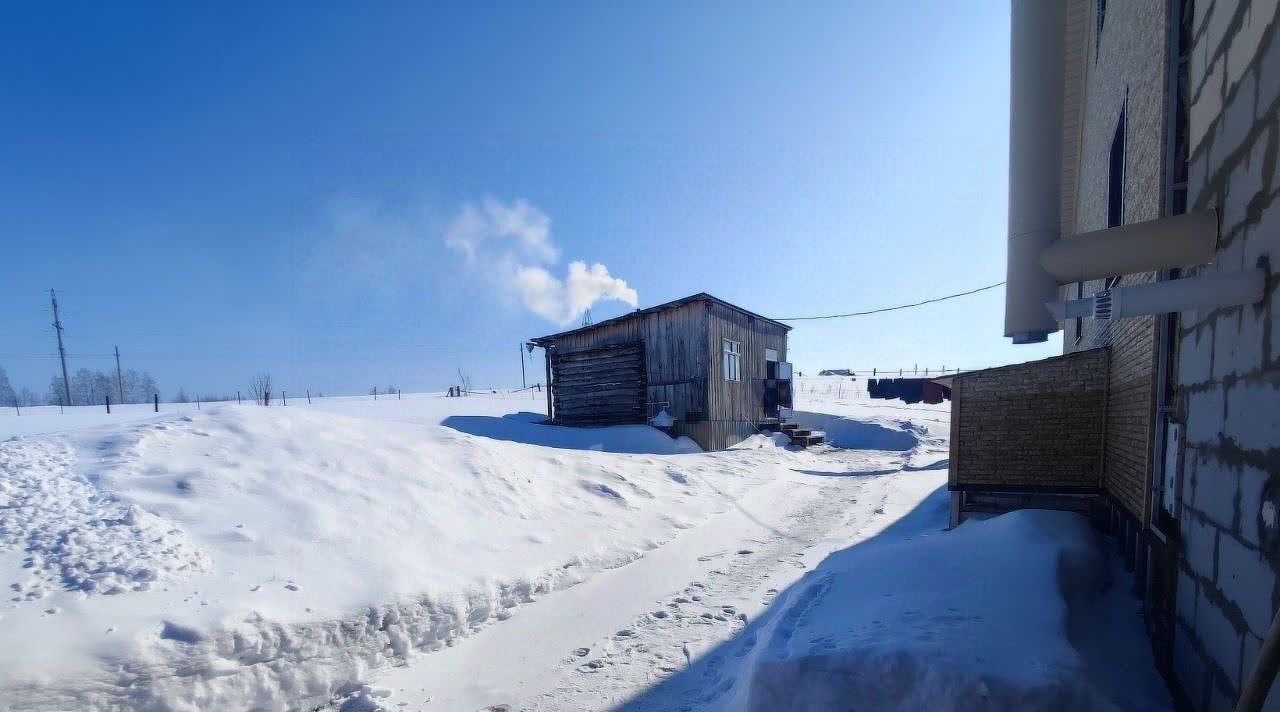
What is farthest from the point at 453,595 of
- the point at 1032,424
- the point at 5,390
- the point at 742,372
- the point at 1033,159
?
the point at 5,390

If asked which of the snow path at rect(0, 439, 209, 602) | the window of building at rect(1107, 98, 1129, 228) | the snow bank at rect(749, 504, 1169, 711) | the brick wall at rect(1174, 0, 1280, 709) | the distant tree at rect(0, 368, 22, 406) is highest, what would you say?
the window of building at rect(1107, 98, 1129, 228)

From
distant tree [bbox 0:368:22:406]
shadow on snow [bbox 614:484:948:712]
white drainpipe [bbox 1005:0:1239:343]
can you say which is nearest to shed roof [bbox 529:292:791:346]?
white drainpipe [bbox 1005:0:1239:343]

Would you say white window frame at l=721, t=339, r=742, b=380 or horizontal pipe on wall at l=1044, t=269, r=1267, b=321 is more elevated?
horizontal pipe on wall at l=1044, t=269, r=1267, b=321

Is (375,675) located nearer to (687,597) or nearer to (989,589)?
(687,597)

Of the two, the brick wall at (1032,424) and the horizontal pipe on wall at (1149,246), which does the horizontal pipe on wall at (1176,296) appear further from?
the brick wall at (1032,424)

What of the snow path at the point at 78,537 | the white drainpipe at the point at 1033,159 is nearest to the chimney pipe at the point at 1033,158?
the white drainpipe at the point at 1033,159

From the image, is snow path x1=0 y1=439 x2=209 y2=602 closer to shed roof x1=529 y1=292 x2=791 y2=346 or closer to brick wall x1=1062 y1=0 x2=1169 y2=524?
brick wall x1=1062 y1=0 x2=1169 y2=524

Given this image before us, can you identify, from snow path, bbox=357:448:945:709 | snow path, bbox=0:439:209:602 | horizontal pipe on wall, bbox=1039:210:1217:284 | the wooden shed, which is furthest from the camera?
the wooden shed

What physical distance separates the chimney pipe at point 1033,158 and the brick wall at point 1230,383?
5.54 m

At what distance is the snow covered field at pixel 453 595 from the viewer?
2768 mm

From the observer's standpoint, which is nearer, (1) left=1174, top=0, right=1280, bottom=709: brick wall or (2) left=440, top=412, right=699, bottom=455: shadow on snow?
(1) left=1174, top=0, right=1280, bottom=709: brick wall

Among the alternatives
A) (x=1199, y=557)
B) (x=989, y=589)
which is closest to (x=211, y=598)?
(x=989, y=589)

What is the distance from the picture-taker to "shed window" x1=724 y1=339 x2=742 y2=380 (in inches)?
615

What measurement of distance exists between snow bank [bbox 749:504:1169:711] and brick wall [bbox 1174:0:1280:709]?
1.81 feet
